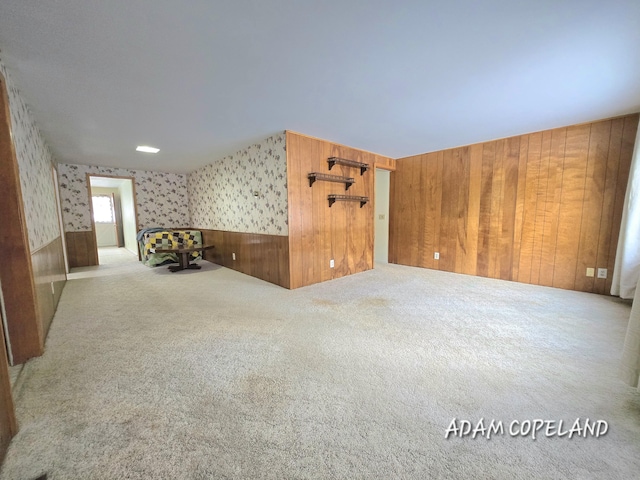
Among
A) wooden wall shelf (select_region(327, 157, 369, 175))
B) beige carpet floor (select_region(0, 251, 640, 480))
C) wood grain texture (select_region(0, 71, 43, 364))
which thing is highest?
wooden wall shelf (select_region(327, 157, 369, 175))

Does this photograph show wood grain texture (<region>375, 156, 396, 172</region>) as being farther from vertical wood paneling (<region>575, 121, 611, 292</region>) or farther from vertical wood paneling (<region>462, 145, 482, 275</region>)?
vertical wood paneling (<region>575, 121, 611, 292</region>)

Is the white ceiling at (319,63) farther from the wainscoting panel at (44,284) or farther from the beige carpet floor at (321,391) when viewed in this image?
the beige carpet floor at (321,391)

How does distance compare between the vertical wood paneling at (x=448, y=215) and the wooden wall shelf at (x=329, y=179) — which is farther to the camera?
the vertical wood paneling at (x=448, y=215)

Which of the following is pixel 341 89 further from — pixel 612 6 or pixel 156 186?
pixel 156 186

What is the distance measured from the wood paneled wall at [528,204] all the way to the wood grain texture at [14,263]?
487 centimetres

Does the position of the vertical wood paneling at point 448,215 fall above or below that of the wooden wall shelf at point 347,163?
below

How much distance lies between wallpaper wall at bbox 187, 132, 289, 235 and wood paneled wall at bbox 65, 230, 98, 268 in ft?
7.28

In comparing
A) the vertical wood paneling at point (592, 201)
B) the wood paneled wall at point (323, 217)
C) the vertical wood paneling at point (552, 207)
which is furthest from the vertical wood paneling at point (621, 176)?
the wood paneled wall at point (323, 217)

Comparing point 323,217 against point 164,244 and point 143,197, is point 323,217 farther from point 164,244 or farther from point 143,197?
point 143,197

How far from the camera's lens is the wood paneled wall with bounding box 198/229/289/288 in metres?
3.38

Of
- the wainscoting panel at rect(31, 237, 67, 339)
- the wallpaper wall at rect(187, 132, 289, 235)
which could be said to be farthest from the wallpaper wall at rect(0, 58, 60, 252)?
the wallpaper wall at rect(187, 132, 289, 235)

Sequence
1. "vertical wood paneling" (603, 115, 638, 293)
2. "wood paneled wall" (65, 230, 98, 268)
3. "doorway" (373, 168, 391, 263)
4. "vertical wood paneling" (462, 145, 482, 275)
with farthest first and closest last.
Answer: "doorway" (373, 168, 391, 263) < "wood paneled wall" (65, 230, 98, 268) < "vertical wood paneling" (462, 145, 482, 275) < "vertical wood paneling" (603, 115, 638, 293)

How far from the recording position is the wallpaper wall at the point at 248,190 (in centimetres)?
329

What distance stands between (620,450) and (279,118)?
331 centimetres
